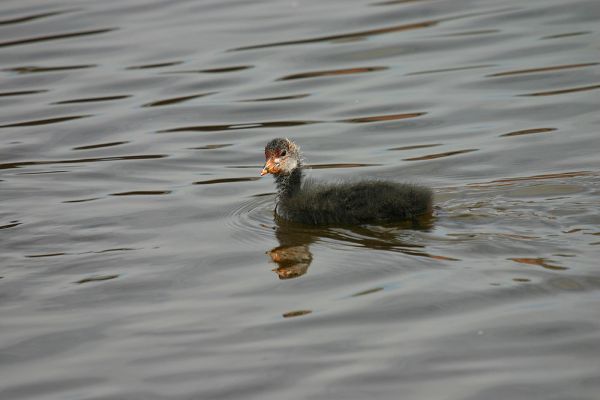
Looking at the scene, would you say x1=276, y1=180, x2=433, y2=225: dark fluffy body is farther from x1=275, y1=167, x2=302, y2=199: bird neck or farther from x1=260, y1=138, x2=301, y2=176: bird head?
x1=260, y1=138, x2=301, y2=176: bird head

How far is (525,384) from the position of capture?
18.9ft

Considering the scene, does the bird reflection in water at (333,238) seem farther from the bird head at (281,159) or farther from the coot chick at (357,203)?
→ the bird head at (281,159)

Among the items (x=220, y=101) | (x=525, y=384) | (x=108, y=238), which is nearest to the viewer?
(x=525, y=384)

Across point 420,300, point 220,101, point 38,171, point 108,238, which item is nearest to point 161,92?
point 220,101

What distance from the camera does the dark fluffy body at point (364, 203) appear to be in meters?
8.72

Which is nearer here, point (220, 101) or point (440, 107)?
point (440, 107)

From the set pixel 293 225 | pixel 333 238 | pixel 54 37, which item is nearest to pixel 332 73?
pixel 54 37

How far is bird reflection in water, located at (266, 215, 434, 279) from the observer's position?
8031 mm

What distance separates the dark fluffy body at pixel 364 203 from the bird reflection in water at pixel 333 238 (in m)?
0.08

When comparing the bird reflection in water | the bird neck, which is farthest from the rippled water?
the bird neck

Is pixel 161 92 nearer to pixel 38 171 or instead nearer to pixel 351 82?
pixel 351 82

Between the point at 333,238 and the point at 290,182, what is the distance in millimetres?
1146

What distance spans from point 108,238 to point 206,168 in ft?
8.56

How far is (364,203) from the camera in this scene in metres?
8.76
